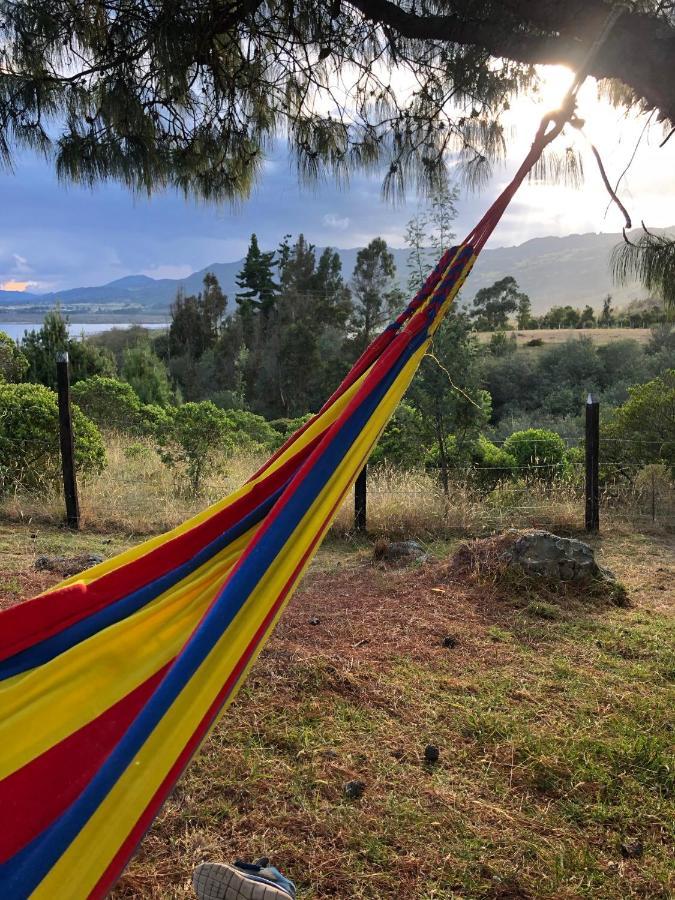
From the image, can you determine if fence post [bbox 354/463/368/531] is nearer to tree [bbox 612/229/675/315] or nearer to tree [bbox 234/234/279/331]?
tree [bbox 612/229/675/315]

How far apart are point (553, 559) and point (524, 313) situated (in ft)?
94.6

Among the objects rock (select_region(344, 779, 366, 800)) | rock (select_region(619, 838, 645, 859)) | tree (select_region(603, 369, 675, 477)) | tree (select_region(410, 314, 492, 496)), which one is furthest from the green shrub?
rock (select_region(619, 838, 645, 859))

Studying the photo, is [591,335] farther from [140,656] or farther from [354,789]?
[140,656]

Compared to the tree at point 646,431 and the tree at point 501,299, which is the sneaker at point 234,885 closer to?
the tree at point 646,431

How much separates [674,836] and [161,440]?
483 cm

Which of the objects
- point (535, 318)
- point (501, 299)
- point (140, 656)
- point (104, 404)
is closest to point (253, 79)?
point (140, 656)

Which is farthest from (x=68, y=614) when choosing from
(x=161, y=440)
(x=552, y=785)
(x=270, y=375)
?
(x=270, y=375)

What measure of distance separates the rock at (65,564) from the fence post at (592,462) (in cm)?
328

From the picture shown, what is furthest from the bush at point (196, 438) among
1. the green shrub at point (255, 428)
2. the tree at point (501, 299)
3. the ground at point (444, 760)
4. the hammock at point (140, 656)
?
the tree at point (501, 299)

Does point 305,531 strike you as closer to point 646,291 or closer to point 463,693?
point 463,693

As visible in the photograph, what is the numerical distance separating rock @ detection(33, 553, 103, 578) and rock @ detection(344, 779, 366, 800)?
2.12 m

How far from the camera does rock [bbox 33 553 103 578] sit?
3.41m

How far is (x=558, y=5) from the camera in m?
1.99

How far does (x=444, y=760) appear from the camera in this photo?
1862 mm
